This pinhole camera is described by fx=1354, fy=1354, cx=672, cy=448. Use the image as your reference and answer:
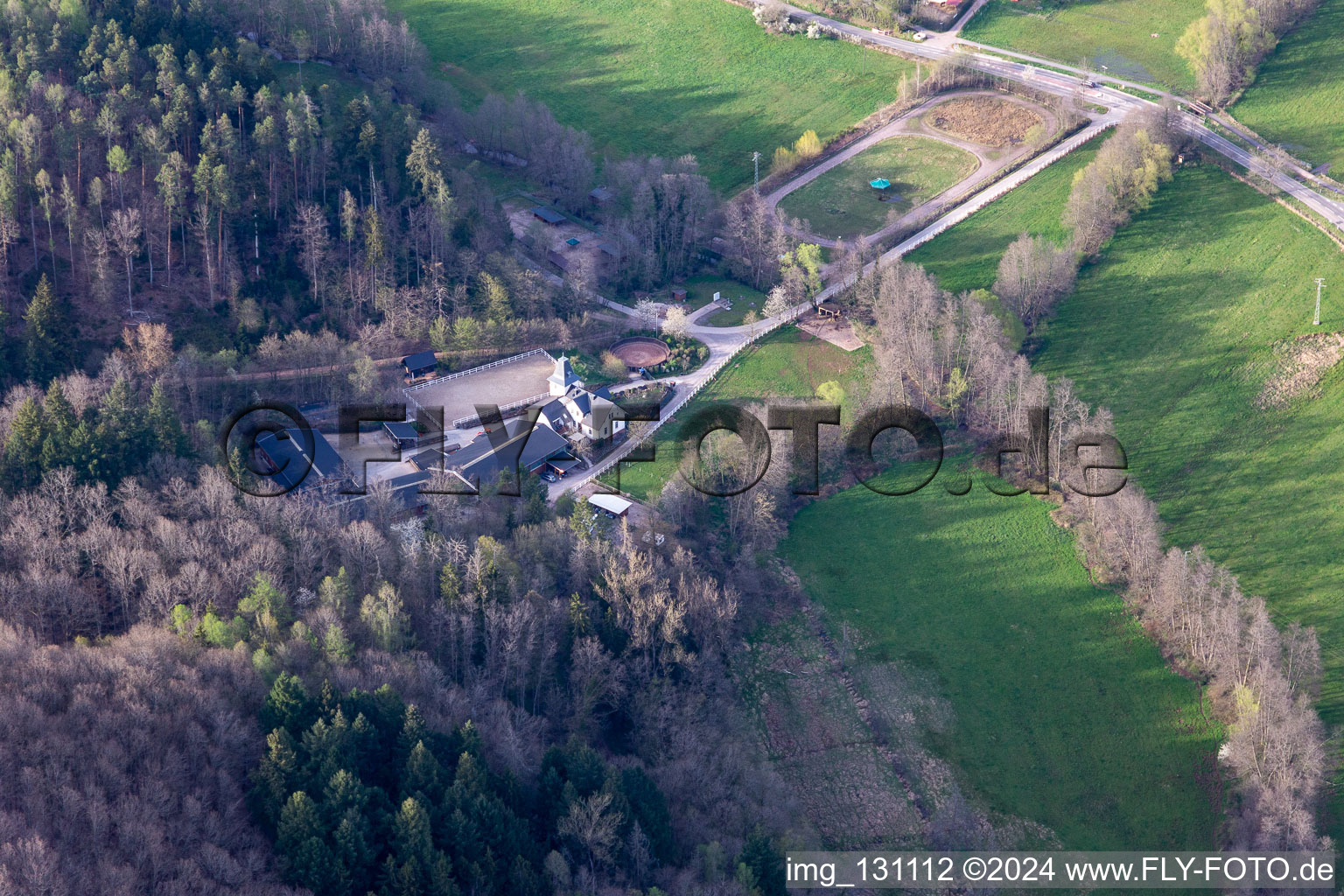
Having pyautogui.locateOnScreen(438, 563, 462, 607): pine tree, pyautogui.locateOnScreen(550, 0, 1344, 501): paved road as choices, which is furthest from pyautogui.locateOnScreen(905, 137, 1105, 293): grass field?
pyautogui.locateOnScreen(438, 563, 462, 607): pine tree

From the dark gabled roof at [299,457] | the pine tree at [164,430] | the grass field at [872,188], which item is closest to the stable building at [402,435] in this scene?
the dark gabled roof at [299,457]

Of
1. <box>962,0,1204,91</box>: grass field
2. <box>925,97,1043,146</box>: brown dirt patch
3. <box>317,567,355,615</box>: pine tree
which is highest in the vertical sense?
<box>962,0,1204,91</box>: grass field

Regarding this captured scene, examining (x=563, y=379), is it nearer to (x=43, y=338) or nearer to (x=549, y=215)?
(x=549, y=215)

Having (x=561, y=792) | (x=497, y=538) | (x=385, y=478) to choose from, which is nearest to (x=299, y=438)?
(x=385, y=478)

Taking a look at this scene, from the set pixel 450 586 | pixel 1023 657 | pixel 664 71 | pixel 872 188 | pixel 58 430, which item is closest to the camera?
pixel 450 586

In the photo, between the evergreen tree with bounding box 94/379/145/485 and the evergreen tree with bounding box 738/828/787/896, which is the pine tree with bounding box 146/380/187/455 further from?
the evergreen tree with bounding box 738/828/787/896

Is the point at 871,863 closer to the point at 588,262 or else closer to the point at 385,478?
the point at 385,478

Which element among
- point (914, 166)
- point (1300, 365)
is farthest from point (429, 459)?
point (1300, 365)

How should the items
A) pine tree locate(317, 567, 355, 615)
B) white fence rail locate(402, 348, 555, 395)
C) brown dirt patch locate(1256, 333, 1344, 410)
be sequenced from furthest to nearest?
brown dirt patch locate(1256, 333, 1344, 410) → white fence rail locate(402, 348, 555, 395) → pine tree locate(317, 567, 355, 615)
